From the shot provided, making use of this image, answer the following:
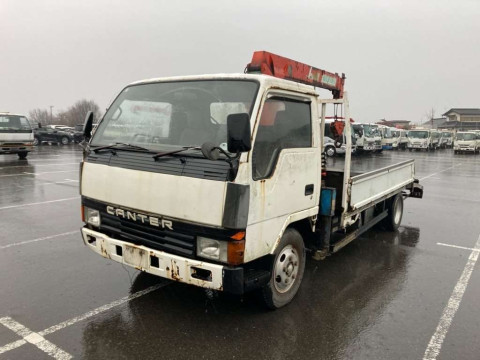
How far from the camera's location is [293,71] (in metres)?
4.69

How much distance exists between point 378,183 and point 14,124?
16725 mm

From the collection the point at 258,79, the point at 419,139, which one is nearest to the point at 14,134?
the point at 258,79

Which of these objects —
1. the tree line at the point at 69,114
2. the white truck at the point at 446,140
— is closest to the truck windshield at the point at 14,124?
the white truck at the point at 446,140

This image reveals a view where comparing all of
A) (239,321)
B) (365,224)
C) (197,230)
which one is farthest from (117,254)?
(365,224)

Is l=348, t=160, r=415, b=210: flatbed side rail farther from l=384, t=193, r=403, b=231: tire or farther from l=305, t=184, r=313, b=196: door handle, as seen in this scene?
l=305, t=184, r=313, b=196: door handle

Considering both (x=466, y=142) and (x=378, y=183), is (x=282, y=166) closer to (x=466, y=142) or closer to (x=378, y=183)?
(x=378, y=183)

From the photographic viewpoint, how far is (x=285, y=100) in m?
3.62

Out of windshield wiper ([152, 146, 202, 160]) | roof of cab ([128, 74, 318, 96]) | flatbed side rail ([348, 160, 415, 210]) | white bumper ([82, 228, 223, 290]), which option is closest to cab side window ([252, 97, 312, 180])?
roof of cab ([128, 74, 318, 96])

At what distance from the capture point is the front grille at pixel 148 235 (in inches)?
122

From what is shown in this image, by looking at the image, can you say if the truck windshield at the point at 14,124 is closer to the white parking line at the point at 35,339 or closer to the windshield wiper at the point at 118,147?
the windshield wiper at the point at 118,147

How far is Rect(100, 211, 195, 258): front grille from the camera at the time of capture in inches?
122

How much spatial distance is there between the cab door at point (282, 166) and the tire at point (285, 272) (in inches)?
8.4

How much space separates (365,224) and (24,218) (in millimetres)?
6125

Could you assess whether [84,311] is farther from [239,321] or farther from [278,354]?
[278,354]
